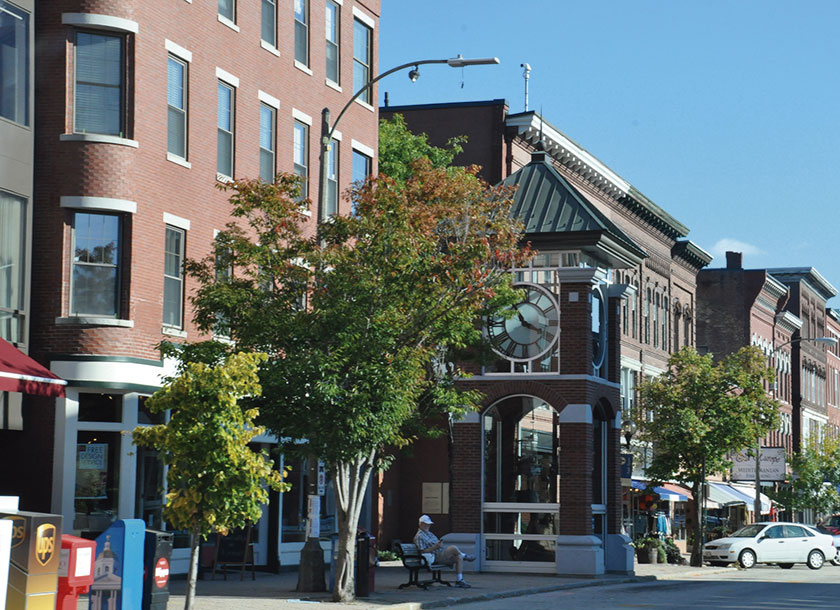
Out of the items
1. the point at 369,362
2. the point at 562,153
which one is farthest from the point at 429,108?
the point at 369,362

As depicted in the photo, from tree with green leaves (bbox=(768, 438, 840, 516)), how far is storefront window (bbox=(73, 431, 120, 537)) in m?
47.0

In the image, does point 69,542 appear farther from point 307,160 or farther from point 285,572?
point 307,160

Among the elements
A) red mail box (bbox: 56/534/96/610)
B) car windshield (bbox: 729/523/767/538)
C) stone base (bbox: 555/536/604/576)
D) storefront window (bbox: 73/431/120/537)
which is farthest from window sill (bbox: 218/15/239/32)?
car windshield (bbox: 729/523/767/538)

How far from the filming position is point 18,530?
14.9 meters

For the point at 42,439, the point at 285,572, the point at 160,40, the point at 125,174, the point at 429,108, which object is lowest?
the point at 285,572

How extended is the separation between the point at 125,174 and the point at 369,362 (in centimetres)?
635

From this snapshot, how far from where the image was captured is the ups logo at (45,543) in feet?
49.0

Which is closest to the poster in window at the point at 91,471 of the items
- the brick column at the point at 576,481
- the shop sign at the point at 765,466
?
the brick column at the point at 576,481

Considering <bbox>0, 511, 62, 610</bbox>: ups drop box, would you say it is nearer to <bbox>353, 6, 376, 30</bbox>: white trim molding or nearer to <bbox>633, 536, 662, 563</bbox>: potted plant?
<bbox>353, 6, 376, 30</bbox>: white trim molding

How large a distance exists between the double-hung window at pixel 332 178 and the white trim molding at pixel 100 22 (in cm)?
839

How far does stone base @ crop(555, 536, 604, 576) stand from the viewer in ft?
110

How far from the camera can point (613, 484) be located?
36.9m

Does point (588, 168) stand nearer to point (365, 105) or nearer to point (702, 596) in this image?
point (365, 105)

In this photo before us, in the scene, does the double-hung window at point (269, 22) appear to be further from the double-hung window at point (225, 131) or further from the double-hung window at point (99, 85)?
the double-hung window at point (99, 85)
